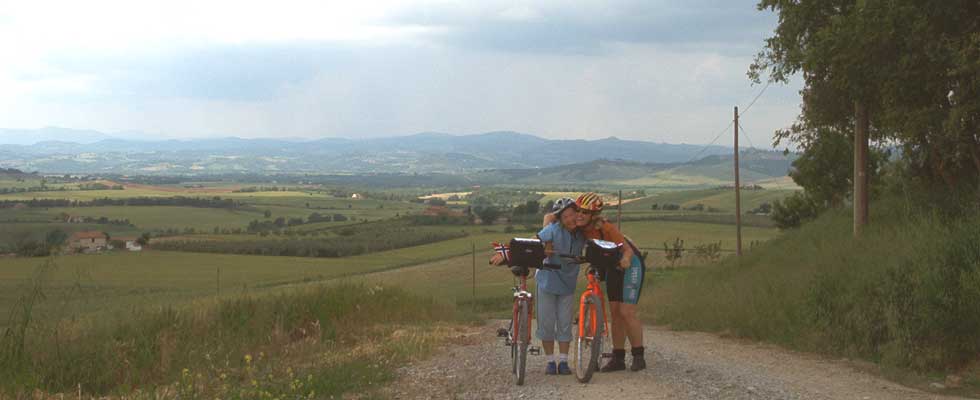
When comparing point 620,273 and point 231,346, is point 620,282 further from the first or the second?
point 231,346

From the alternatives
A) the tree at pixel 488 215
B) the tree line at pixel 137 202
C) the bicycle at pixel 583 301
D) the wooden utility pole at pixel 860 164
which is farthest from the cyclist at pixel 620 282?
the tree line at pixel 137 202

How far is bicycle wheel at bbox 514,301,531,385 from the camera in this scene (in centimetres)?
887

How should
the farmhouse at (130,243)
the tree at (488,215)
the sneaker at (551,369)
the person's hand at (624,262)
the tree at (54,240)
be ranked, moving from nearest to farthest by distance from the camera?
the person's hand at (624,262)
the sneaker at (551,369)
the tree at (54,240)
the farmhouse at (130,243)
the tree at (488,215)

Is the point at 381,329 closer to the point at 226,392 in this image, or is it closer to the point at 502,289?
the point at 226,392

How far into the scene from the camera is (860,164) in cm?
2144

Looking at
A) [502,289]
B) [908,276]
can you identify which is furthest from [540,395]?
[502,289]

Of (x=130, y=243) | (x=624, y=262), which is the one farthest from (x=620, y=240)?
(x=130, y=243)

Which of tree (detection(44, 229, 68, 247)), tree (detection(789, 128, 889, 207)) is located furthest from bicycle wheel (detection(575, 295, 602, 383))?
tree (detection(789, 128, 889, 207))

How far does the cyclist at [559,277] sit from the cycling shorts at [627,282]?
0.38 meters

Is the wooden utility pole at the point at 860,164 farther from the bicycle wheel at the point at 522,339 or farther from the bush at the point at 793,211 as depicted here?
the bush at the point at 793,211

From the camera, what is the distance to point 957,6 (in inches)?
A: 692

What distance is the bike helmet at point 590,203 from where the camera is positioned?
30.3 feet

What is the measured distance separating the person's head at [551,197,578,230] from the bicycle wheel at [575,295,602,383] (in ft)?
2.51

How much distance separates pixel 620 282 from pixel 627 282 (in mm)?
90
